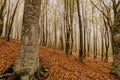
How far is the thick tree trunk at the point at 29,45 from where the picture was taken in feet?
22.8

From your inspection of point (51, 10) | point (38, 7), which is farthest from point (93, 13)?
point (38, 7)

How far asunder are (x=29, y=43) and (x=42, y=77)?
1.70 meters

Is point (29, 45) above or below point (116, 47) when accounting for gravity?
above

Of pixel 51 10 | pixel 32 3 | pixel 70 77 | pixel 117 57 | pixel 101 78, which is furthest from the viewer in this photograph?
pixel 51 10

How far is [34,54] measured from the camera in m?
7.25

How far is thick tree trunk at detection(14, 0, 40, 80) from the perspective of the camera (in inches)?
273

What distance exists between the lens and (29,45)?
281 inches

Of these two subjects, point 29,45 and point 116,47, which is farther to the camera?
point 116,47

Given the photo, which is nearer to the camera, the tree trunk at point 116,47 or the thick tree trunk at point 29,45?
the thick tree trunk at point 29,45

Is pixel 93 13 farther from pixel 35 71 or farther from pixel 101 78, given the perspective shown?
pixel 35 71

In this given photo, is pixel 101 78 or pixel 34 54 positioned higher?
pixel 34 54

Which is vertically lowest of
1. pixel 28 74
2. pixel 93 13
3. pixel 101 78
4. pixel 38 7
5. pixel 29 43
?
pixel 101 78

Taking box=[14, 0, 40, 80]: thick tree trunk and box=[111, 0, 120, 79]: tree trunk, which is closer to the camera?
box=[14, 0, 40, 80]: thick tree trunk

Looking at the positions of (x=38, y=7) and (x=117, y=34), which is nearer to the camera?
(x=38, y=7)
